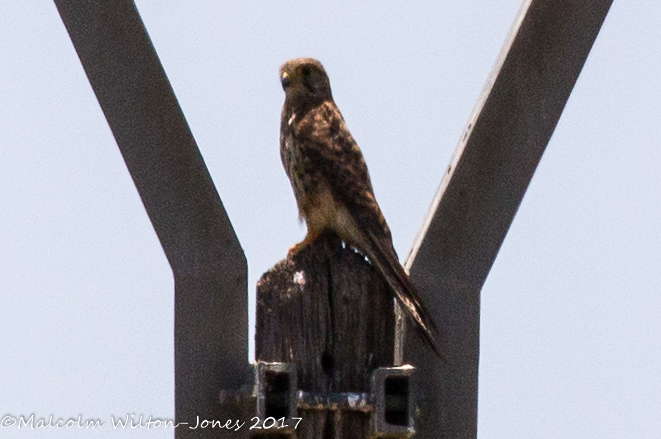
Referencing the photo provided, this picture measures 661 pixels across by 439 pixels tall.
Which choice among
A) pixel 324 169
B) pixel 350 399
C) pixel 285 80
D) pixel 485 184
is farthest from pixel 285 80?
pixel 350 399

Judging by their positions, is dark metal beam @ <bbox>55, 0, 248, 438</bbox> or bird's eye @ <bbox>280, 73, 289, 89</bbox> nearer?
dark metal beam @ <bbox>55, 0, 248, 438</bbox>

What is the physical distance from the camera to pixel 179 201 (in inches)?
114

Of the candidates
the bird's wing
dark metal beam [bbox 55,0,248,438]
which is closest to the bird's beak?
the bird's wing

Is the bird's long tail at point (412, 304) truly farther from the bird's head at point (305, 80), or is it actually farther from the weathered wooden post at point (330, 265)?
the bird's head at point (305, 80)

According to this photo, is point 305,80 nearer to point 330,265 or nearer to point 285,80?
point 285,80

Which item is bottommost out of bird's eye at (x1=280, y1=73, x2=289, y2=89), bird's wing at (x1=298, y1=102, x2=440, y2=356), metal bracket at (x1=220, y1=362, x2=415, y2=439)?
metal bracket at (x1=220, y1=362, x2=415, y2=439)

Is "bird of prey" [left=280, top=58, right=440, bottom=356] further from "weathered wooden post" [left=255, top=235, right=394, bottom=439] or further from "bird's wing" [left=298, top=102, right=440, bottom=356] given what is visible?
"weathered wooden post" [left=255, top=235, right=394, bottom=439]

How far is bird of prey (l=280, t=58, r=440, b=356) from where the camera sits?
3.84 meters

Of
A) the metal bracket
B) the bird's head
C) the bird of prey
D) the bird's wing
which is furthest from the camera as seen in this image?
the bird's head

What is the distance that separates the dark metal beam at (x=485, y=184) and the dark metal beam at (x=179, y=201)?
457 mm

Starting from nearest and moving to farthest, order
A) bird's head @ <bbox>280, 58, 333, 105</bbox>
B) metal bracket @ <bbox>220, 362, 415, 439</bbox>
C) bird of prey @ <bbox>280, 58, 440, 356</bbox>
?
metal bracket @ <bbox>220, 362, 415, 439</bbox> < bird of prey @ <bbox>280, 58, 440, 356</bbox> < bird's head @ <bbox>280, 58, 333, 105</bbox>

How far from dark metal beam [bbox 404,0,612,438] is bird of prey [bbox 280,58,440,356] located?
0.84 feet

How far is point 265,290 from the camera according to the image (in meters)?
2.85

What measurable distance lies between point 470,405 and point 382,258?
579mm
